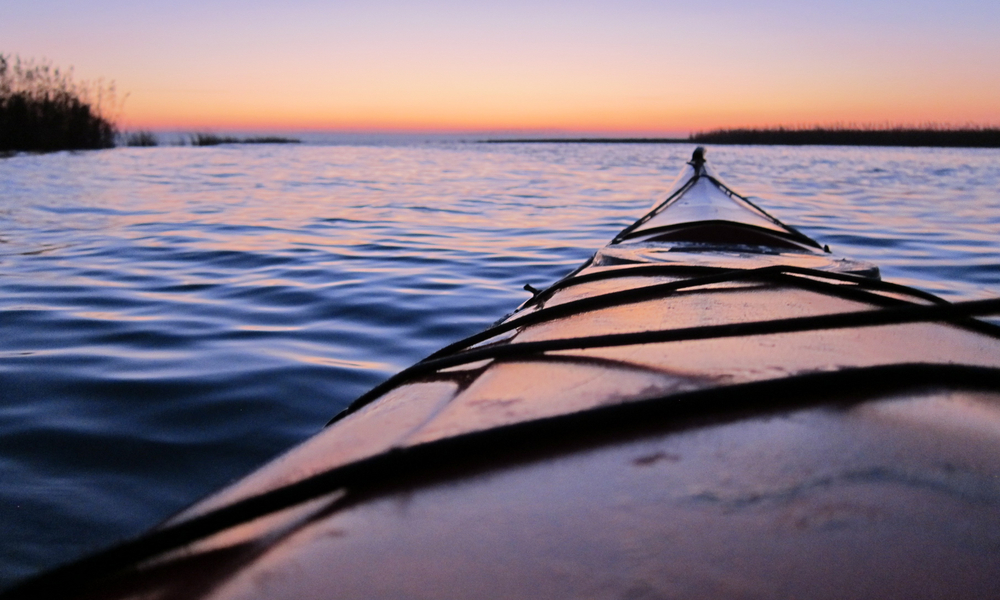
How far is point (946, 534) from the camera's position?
0.58 meters

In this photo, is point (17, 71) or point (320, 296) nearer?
point (320, 296)

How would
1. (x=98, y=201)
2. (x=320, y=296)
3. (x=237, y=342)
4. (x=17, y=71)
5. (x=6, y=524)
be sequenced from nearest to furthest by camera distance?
(x=6, y=524)
(x=237, y=342)
(x=320, y=296)
(x=98, y=201)
(x=17, y=71)

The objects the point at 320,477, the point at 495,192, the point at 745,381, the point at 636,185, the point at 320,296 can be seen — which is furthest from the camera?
the point at 636,185

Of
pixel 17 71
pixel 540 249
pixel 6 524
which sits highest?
pixel 17 71

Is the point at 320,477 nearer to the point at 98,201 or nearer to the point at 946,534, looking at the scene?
the point at 946,534

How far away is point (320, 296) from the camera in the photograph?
154 inches

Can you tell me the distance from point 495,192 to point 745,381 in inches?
419

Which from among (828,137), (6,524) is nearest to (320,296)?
(6,524)

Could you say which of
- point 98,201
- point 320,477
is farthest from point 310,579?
point 98,201

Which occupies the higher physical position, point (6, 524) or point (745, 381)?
point (745, 381)

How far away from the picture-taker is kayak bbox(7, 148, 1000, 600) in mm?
560

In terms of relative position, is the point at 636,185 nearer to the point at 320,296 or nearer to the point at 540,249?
the point at 540,249

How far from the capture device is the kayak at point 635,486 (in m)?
0.56

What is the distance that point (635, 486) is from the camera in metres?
0.70
